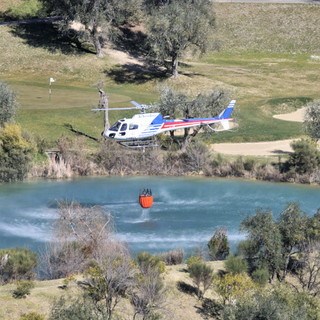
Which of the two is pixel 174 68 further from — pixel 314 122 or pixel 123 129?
pixel 123 129

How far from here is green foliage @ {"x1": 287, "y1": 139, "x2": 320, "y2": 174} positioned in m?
79.0

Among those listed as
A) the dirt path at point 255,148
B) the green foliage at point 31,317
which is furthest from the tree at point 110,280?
the dirt path at point 255,148

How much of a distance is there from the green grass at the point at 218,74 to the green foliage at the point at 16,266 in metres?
39.7

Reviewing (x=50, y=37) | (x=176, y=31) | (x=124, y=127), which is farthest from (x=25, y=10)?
(x=124, y=127)

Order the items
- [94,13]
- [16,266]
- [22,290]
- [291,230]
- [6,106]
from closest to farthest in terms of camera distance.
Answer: [22,290] < [16,266] < [291,230] < [6,106] < [94,13]

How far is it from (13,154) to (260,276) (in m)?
37.1

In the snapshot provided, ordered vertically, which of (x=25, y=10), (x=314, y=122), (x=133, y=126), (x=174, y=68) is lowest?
(x=314, y=122)

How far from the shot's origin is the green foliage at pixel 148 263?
149 feet

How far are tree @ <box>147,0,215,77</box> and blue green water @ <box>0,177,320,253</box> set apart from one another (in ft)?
120

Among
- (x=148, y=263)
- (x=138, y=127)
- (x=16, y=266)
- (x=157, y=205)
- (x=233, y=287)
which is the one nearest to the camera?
(x=233, y=287)

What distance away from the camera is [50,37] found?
12838 cm

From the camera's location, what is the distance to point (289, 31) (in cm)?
14638

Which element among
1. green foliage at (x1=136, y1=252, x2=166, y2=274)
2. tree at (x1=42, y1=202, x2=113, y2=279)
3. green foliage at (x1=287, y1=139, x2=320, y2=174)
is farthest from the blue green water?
green foliage at (x1=136, y1=252, x2=166, y2=274)

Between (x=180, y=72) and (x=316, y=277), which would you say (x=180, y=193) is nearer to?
(x=316, y=277)
